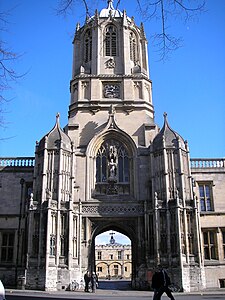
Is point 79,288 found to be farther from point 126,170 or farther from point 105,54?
point 105,54

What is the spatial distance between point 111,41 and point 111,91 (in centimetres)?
544

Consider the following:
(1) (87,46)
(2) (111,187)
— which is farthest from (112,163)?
(1) (87,46)

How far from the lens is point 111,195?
2798cm

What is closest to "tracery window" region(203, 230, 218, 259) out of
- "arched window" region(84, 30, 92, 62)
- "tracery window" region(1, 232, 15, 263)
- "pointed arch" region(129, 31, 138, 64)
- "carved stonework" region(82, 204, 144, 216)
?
"carved stonework" region(82, 204, 144, 216)

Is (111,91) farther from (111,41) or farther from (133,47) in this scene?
(133,47)

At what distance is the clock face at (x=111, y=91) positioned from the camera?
33.0 metres

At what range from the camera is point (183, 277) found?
23359 millimetres

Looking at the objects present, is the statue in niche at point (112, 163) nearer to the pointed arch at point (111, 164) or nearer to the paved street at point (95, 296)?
the pointed arch at point (111, 164)

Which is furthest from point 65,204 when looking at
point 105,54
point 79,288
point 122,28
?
point 122,28

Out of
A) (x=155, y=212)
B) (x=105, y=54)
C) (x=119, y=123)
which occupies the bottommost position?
(x=155, y=212)

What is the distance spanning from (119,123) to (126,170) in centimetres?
425

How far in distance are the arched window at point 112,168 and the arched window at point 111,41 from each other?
31.3ft

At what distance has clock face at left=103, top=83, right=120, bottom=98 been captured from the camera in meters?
33.0

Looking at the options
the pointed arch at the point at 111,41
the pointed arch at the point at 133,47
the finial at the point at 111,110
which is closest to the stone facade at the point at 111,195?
the finial at the point at 111,110
